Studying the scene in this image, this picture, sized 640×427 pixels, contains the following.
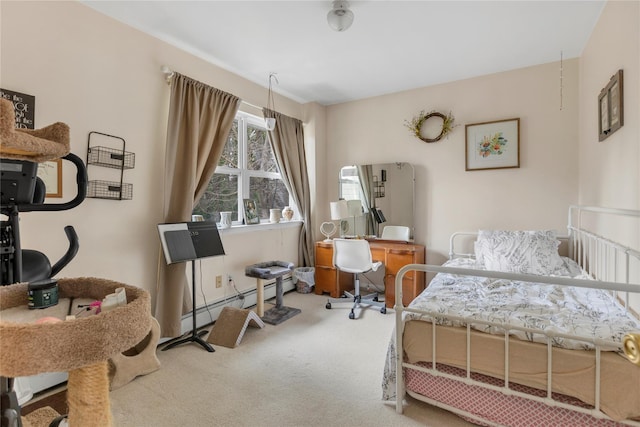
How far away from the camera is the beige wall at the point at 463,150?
121 inches

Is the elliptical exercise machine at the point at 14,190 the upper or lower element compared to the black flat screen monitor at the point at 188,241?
upper

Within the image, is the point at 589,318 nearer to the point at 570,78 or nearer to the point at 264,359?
the point at 264,359

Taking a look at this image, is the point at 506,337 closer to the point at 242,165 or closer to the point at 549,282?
the point at 549,282

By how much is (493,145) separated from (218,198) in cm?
292

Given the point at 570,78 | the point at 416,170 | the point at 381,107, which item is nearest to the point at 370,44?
the point at 381,107

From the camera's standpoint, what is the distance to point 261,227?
138 inches

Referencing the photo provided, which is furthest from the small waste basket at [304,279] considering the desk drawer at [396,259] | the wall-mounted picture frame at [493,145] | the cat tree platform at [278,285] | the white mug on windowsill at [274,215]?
the wall-mounted picture frame at [493,145]

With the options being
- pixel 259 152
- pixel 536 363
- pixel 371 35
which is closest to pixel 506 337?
pixel 536 363

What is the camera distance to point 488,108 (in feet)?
11.0

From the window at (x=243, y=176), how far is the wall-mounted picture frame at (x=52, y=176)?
1.13 meters

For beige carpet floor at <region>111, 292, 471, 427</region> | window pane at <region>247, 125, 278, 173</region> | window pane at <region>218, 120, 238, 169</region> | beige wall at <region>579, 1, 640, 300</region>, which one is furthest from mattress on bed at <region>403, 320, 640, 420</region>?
window pane at <region>247, 125, 278, 173</region>

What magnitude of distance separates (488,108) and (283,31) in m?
2.28

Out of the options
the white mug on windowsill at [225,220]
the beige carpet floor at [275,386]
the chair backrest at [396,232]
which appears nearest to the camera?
the beige carpet floor at [275,386]

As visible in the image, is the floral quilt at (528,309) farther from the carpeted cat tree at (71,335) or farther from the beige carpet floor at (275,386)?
the carpeted cat tree at (71,335)
